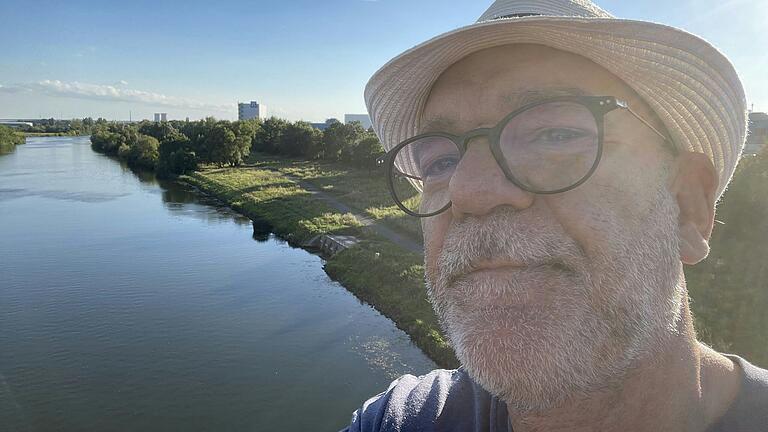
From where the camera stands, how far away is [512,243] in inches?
34.2

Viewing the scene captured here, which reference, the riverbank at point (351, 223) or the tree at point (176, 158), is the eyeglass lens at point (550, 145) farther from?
the tree at point (176, 158)

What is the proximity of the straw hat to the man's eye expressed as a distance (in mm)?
207

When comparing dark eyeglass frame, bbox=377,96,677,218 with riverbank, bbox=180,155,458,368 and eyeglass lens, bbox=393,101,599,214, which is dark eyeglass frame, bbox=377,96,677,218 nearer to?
eyeglass lens, bbox=393,101,599,214

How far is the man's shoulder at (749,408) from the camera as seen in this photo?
89cm

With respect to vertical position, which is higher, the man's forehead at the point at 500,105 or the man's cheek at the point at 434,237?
the man's forehead at the point at 500,105

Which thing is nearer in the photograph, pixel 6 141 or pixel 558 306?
pixel 558 306

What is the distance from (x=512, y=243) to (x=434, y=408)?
491 millimetres

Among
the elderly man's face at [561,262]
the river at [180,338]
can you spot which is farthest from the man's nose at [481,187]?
the river at [180,338]

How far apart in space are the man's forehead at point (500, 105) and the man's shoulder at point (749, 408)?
63 centimetres

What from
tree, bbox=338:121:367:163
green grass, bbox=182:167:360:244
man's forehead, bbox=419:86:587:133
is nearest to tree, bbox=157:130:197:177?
green grass, bbox=182:167:360:244

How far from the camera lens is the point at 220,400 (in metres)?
7.77

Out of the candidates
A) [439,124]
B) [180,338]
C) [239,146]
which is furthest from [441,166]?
[239,146]

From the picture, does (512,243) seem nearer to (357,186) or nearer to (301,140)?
(357,186)

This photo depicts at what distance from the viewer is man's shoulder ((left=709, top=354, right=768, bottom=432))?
0.89 metres
